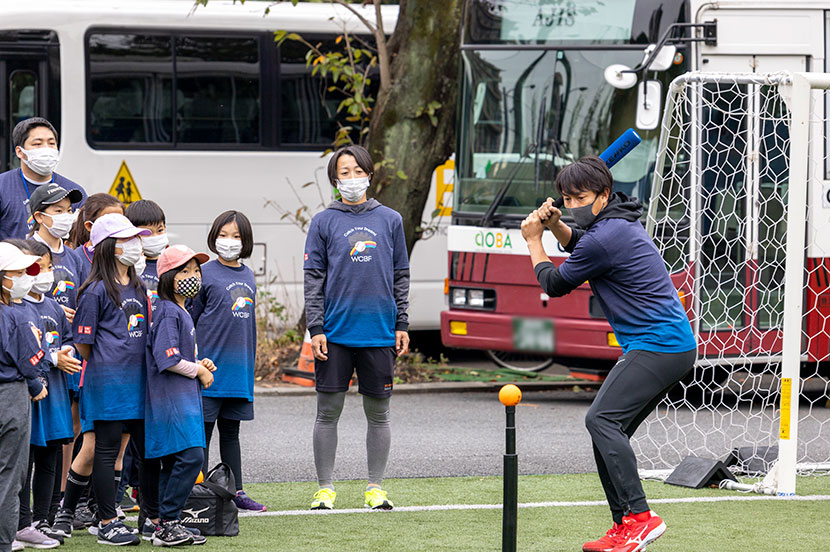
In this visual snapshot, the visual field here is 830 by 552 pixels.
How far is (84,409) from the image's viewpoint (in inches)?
250

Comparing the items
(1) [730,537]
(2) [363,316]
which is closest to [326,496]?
(2) [363,316]

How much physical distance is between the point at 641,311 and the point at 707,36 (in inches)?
210

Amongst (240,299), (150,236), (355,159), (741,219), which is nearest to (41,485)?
(150,236)

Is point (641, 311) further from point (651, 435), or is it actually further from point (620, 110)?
point (620, 110)

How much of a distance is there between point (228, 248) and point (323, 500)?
1.42m

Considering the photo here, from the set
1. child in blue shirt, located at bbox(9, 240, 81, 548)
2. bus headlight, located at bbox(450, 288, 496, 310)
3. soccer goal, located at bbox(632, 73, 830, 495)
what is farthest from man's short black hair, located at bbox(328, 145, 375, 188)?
bus headlight, located at bbox(450, 288, 496, 310)

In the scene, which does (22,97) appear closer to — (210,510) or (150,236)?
(150,236)

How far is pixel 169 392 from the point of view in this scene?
6301 mm

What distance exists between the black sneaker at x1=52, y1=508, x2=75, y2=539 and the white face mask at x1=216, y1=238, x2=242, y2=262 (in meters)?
1.57

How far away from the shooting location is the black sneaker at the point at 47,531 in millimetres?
6293

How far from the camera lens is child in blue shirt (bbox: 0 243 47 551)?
5.57 meters

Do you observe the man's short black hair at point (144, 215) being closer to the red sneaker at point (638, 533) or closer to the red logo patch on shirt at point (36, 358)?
the red logo patch on shirt at point (36, 358)

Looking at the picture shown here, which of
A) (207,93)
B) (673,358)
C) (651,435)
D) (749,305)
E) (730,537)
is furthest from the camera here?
(207,93)

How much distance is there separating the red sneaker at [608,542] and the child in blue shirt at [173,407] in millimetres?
1829
